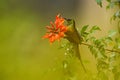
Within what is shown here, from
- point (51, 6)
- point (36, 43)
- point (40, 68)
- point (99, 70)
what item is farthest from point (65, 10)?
point (99, 70)

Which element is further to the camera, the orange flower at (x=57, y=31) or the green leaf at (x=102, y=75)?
the green leaf at (x=102, y=75)

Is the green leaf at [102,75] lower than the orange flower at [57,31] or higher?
lower

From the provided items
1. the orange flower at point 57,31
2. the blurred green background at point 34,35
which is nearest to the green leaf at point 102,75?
the blurred green background at point 34,35

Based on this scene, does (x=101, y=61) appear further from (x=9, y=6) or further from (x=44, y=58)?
(x=9, y=6)

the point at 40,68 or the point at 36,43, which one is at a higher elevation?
the point at 36,43

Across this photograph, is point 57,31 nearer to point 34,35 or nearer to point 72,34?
point 72,34

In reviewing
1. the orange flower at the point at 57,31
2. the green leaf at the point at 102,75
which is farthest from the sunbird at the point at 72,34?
the green leaf at the point at 102,75

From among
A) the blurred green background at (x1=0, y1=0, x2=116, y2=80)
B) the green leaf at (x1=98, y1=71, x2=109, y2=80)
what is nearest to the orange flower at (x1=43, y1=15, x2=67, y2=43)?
the blurred green background at (x1=0, y1=0, x2=116, y2=80)

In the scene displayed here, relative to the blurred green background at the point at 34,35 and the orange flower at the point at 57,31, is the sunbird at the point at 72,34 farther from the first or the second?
the blurred green background at the point at 34,35
